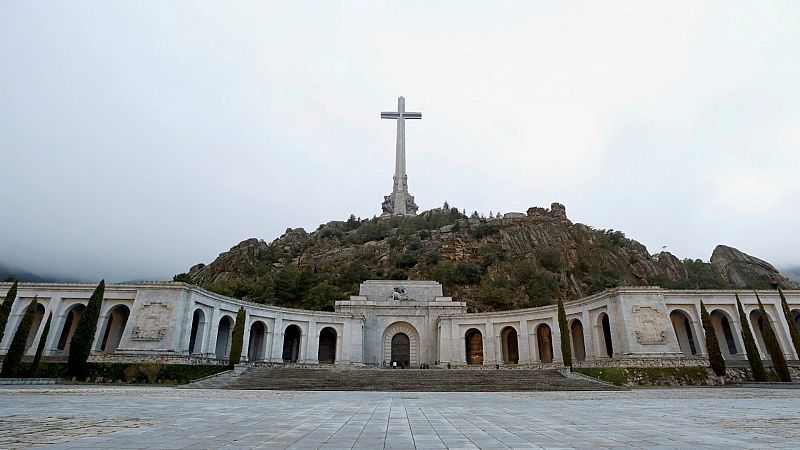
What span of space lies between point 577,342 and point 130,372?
33090 mm

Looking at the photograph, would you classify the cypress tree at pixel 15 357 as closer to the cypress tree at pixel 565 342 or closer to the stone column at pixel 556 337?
the cypress tree at pixel 565 342

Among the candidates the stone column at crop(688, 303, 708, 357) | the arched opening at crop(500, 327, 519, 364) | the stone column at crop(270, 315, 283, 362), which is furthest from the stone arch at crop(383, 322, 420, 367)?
the stone column at crop(688, 303, 708, 357)

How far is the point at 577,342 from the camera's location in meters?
36.6

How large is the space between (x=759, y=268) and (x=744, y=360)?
43035 millimetres

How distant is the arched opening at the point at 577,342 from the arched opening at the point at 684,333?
704 cm

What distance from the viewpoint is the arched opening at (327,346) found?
4131cm

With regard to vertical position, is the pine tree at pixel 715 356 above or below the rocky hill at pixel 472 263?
below

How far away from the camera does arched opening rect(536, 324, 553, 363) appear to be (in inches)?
1507

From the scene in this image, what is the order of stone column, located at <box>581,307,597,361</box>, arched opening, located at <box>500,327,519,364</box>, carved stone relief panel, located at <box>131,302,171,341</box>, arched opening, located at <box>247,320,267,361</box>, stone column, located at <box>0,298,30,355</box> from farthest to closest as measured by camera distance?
arched opening, located at <box>500,327,519,364</box>
arched opening, located at <box>247,320,267,361</box>
stone column, located at <box>581,307,597,361</box>
stone column, located at <box>0,298,30,355</box>
carved stone relief panel, located at <box>131,302,171,341</box>

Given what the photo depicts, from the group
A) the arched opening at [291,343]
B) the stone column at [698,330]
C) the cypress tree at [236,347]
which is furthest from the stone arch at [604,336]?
the arched opening at [291,343]

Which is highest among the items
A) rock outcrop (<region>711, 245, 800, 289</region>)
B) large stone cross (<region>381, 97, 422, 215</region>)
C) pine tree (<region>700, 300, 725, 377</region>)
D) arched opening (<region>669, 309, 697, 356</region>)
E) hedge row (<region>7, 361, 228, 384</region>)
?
large stone cross (<region>381, 97, 422, 215</region>)

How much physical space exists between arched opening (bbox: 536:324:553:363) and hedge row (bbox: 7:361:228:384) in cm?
2811

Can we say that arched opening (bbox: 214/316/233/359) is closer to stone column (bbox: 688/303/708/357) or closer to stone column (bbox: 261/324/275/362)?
stone column (bbox: 261/324/275/362)

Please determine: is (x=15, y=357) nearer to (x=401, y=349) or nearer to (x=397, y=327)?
(x=397, y=327)
